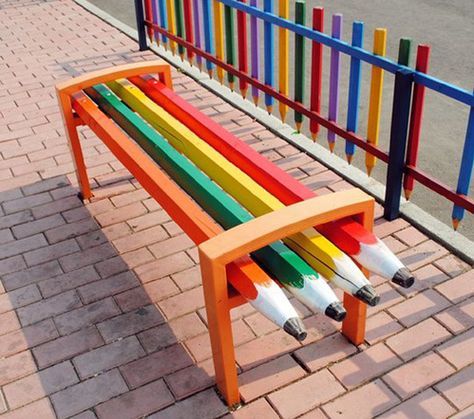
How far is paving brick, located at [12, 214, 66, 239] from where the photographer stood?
13.4 ft

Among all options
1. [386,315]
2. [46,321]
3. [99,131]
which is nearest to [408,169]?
[386,315]

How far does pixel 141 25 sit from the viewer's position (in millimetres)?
6941

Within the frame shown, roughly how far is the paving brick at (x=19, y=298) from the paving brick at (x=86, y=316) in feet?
0.85

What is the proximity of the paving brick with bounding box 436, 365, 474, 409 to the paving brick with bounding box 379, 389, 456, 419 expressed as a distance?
0.04 m

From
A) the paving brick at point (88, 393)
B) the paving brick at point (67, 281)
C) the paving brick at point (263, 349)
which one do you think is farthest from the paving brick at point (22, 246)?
the paving brick at point (263, 349)

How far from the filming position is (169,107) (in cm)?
378

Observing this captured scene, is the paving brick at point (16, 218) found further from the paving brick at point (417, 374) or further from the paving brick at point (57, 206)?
the paving brick at point (417, 374)

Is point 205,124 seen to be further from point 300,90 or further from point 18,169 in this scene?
point 18,169

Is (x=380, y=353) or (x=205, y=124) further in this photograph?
(x=205, y=124)

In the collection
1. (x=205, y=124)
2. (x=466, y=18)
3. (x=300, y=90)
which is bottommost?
(x=466, y=18)

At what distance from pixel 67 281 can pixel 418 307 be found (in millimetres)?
1939

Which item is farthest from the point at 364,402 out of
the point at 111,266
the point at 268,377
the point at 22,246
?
the point at 22,246

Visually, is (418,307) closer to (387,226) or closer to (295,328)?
(387,226)

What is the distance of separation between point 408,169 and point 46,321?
2221 millimetres
